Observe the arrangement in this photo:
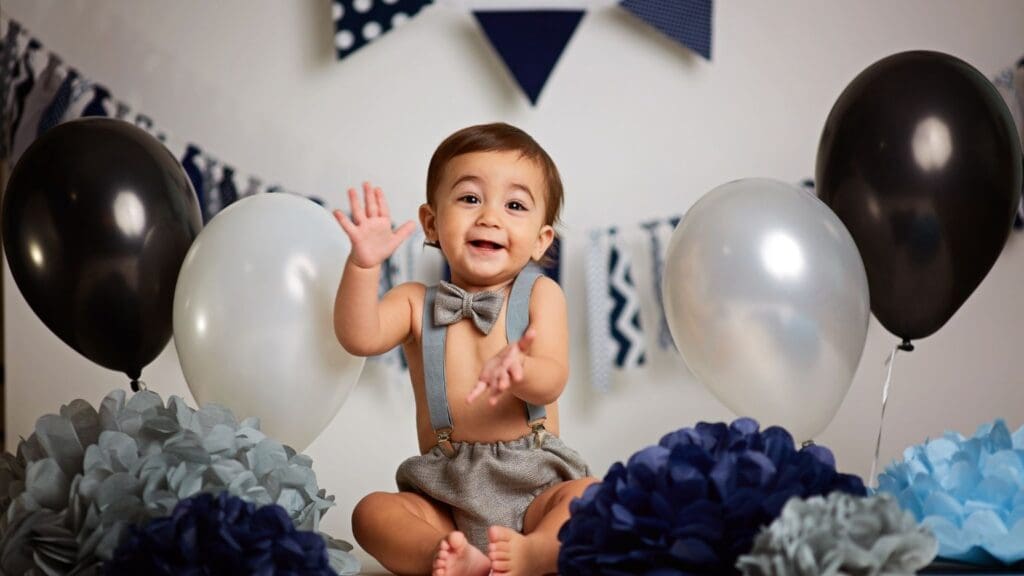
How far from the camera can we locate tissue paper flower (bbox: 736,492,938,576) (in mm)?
848

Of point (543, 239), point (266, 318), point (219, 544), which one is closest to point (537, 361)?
point (543, 239)

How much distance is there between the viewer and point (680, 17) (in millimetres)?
2205

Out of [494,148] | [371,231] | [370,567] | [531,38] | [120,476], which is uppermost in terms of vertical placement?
[531,38]

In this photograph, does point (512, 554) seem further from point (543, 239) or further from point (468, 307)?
point (543, 239)

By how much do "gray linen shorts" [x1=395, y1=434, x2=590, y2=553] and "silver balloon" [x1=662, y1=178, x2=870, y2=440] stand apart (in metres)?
0.23

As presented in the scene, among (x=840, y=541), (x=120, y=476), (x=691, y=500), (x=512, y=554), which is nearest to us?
(x=840, y=541)

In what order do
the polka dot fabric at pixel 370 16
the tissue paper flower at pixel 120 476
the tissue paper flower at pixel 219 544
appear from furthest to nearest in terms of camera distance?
the polka dot fabric at pixel 370 16 < the tissue paper flower at pixel 120 476 < the tissue paper flower at pixel 219 544

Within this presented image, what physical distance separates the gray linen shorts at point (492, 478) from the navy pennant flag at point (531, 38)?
1.00m

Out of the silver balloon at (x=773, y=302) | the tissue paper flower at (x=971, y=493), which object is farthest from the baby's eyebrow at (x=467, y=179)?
the tissue paper flower at (x=971, y=493)

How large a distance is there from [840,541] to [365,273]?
2.25 feet

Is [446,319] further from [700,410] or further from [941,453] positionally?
[700,410]

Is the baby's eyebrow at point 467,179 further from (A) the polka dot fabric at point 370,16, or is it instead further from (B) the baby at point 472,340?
(A) the polka dot fabric at point 370,16

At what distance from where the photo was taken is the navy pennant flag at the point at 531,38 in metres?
2.21

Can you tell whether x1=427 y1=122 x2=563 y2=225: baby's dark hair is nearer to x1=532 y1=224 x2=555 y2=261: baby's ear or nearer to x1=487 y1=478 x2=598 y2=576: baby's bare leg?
x1=532 y1=224 x2=555 y2=261: baby's ear
